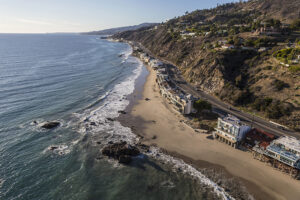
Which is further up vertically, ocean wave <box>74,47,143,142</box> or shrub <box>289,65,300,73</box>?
shrub <box>289,65,300,73</box>

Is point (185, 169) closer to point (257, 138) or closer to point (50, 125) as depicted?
point (257, 138)

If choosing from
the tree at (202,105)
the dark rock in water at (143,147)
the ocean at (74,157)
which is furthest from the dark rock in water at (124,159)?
the tree at (202,105)

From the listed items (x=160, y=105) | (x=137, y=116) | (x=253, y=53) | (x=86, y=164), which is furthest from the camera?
(x=253, y=53)

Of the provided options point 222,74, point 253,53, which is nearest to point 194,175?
point 222,74

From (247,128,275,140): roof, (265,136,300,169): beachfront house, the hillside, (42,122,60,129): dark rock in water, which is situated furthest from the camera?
the hillside

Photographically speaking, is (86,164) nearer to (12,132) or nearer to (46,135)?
(46,135)

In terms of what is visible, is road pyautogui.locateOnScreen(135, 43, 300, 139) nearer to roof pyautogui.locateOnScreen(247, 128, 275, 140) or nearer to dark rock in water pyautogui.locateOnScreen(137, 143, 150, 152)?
roof pyautogui.locateOnScreen(247, 128, 275, 140)

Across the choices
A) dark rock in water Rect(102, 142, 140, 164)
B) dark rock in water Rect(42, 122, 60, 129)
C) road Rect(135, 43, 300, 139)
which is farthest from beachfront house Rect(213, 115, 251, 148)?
dark rock in water Rect(42, 122, 60, 129)
